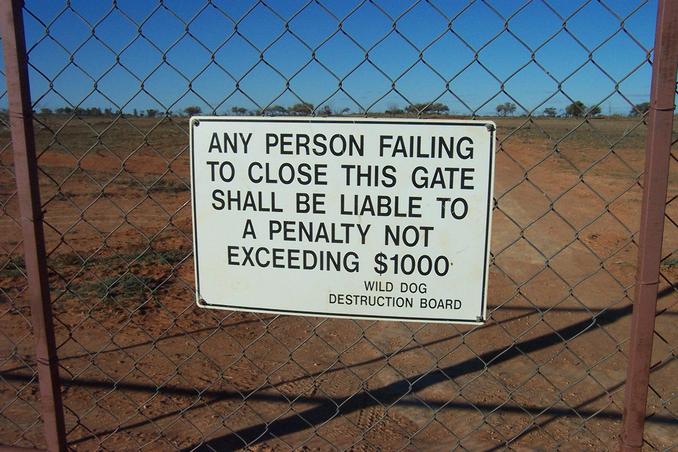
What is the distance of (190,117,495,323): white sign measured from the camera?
2105 mm

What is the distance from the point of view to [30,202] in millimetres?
2254

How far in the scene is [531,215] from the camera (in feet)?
39.0

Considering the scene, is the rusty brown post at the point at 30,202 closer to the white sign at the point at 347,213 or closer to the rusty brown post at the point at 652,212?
the white sign at the point at 347,213

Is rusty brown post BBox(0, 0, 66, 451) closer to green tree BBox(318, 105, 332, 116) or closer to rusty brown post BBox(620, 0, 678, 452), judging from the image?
green tree BBox(318, 105, 332, 116)

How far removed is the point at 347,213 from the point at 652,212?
105 cm

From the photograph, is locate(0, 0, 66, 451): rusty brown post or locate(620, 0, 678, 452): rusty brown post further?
locate(0, 0, 66, 451): rusty brown post

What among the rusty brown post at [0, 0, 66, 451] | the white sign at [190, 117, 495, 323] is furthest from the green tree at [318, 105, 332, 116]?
the rusty brown post at [0, 0, 66, 451]

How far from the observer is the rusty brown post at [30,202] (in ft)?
7.04

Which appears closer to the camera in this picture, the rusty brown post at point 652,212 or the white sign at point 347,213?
the rusty brown post at point 652,212

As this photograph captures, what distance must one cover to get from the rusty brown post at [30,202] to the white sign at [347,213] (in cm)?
64

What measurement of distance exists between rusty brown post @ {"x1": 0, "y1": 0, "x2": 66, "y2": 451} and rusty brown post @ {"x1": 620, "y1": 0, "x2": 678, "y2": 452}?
2239mm

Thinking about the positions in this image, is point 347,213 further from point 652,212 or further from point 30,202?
point 30,202

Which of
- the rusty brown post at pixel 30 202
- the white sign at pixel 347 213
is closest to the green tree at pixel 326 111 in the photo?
the white sign at pixel 347 213

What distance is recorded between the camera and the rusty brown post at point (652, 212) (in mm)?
1809
